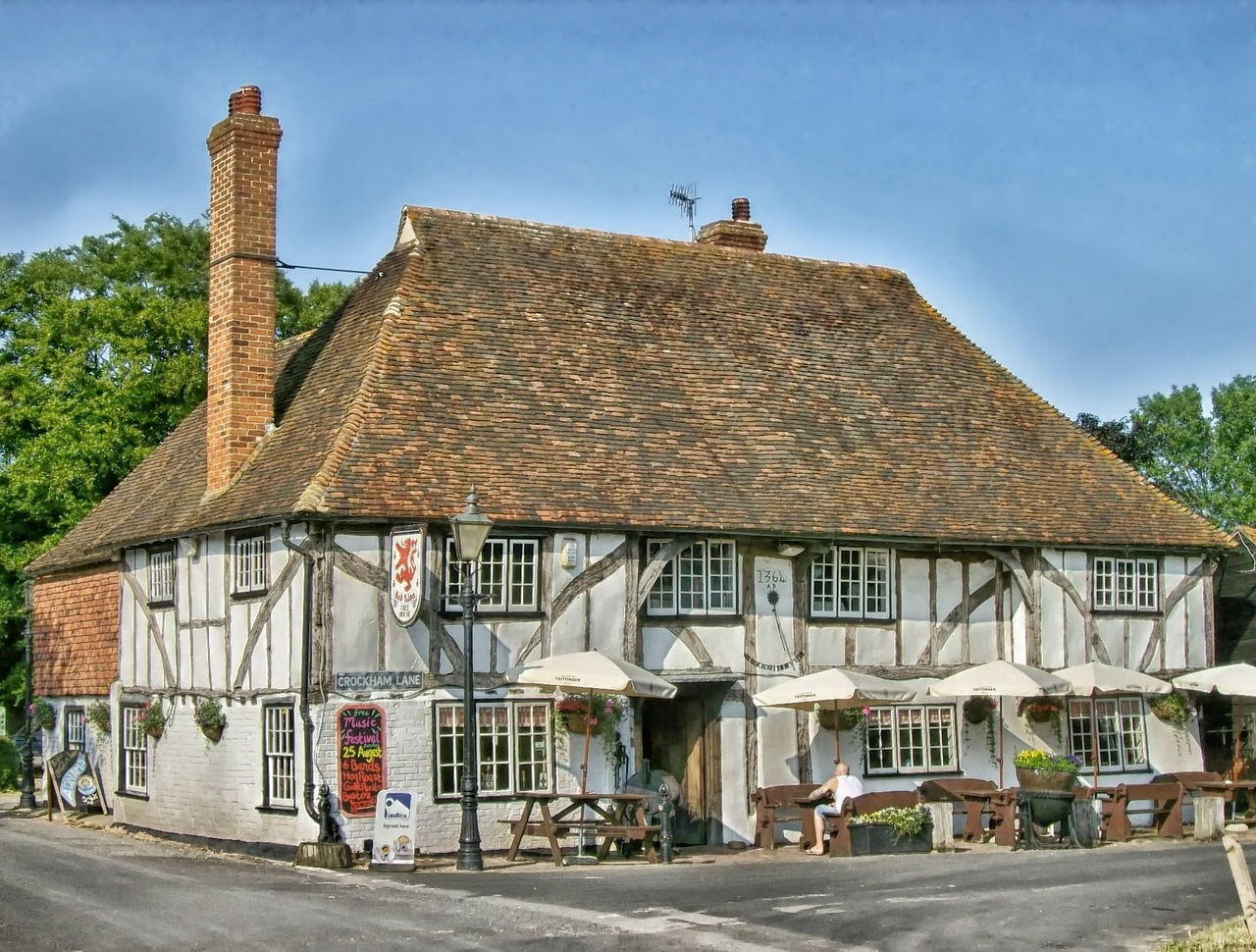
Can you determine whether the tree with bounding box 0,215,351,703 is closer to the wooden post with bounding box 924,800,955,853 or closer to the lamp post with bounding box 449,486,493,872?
the lamp post with bounding box 449,486,493,872

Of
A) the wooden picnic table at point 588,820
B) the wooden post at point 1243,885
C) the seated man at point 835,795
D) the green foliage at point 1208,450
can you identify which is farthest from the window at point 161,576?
the green foliage at point 1208,450

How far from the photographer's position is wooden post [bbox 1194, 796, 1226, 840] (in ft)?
76.2

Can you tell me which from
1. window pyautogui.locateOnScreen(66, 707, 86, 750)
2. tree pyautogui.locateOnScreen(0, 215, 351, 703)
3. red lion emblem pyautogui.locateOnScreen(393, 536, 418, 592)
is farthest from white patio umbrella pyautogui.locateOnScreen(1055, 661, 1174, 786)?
tree pyautogui.locateOnScreen(0, 215, 351, 703)

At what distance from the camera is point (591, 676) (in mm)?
20984

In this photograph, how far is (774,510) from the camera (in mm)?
24078

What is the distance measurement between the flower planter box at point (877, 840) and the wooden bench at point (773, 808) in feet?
3.50

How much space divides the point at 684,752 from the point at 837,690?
2.94 m

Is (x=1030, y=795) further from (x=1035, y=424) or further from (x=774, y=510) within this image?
(x=1035, y=424)

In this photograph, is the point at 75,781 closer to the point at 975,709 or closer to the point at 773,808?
the point at 773,808

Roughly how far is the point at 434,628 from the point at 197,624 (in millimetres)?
4323

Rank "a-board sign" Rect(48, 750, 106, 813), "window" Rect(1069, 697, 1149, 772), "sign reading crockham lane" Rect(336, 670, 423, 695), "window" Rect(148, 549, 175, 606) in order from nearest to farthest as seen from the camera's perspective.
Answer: "sign reading crockham lane" Rect(336, 670, 423, 695) → "window" Rect(148, 549, 175, 606) → "window" Rect(1069, 697, 1149, 772) → "a-board sign" Rect(48, 750, 106, 813)

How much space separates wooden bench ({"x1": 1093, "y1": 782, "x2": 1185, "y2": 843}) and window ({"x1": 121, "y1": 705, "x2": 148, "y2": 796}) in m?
13.7

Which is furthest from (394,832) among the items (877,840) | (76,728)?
(76,728)

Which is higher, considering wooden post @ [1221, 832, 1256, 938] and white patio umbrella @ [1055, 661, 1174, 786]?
white patio umbrella @ [1055, 661, 1174, 786]
